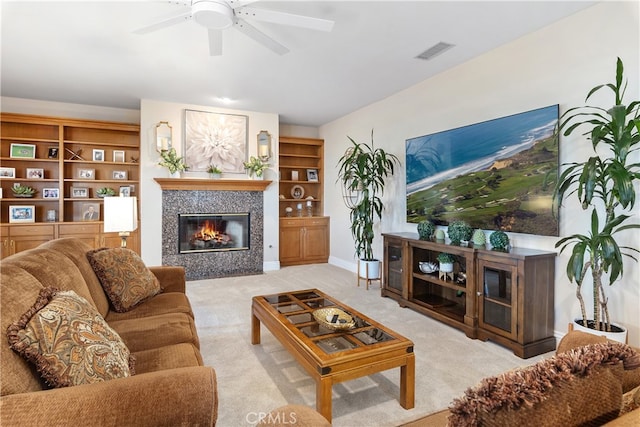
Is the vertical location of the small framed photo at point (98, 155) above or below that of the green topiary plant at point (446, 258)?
above

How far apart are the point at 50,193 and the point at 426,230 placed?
18.7 feet

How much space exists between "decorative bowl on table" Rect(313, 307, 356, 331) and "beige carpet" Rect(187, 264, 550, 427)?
0.44 metres

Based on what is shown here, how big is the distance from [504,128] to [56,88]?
18.4ft

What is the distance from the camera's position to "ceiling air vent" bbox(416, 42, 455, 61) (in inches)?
129

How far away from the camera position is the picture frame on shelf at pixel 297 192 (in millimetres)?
6828

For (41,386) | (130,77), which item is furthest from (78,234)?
(41,386)

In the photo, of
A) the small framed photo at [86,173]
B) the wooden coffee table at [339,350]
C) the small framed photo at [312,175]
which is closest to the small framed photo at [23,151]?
the small framed photo at [86,173]

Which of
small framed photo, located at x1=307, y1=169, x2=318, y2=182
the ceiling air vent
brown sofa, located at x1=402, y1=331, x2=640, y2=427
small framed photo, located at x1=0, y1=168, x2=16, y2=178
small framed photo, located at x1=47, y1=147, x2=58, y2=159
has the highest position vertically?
the ceiling air vent

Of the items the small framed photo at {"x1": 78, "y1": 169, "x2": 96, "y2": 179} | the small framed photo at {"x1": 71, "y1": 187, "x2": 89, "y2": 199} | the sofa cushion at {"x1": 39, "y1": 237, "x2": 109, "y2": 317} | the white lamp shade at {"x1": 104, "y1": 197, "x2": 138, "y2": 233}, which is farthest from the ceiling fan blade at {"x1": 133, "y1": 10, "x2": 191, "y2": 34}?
the small framed photo at {"x1": 71, "y1": 187, "x2": 89, "y2": 199}

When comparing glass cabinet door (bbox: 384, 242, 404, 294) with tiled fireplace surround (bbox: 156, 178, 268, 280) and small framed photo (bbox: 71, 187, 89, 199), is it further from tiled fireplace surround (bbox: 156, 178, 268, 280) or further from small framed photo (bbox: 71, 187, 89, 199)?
small framed photo (bbox: 71, 187, 89, 199)

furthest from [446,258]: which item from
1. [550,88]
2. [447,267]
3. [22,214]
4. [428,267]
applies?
[22,214]

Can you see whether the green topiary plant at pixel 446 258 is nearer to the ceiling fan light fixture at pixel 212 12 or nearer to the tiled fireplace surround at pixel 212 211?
the ceiling fan light fixture at pixel 212 12

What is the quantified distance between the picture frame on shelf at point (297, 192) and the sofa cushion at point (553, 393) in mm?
6230

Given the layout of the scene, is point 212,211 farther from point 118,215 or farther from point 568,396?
point 568,396
